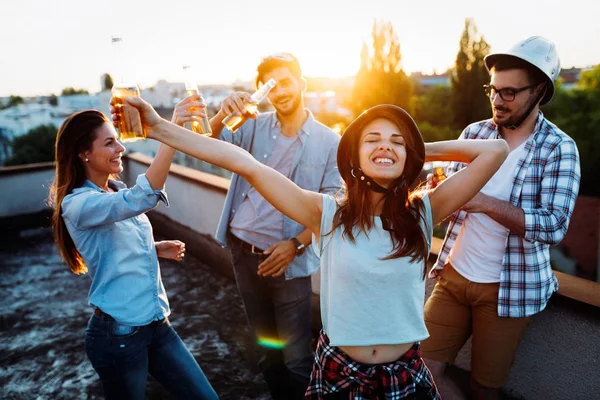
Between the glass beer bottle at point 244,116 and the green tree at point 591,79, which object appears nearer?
the glass beer bottle at point 244,116

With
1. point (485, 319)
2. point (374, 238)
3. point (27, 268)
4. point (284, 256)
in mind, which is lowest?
point (27, 268)

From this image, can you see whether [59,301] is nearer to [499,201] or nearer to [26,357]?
[26,357]

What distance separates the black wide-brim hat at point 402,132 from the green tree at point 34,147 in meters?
34.6

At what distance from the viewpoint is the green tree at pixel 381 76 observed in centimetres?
2909

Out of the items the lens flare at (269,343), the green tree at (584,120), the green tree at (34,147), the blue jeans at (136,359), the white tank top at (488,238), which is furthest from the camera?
the green tree at (34,147)

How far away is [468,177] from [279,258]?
3.28ft

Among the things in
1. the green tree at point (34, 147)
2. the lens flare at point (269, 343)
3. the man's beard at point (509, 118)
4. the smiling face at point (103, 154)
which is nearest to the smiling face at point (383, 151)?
the man's beard at point (509, 118)

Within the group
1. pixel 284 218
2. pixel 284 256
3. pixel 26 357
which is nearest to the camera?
pixel 284 256

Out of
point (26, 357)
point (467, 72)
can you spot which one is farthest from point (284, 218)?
point (467, 72)

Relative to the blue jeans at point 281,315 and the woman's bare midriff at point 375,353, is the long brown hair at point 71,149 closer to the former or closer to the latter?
the blue jeans at point 281,315

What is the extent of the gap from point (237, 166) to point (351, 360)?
0.74 metres

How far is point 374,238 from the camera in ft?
5.08

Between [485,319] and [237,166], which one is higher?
[237,166]

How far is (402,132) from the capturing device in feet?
5.14
